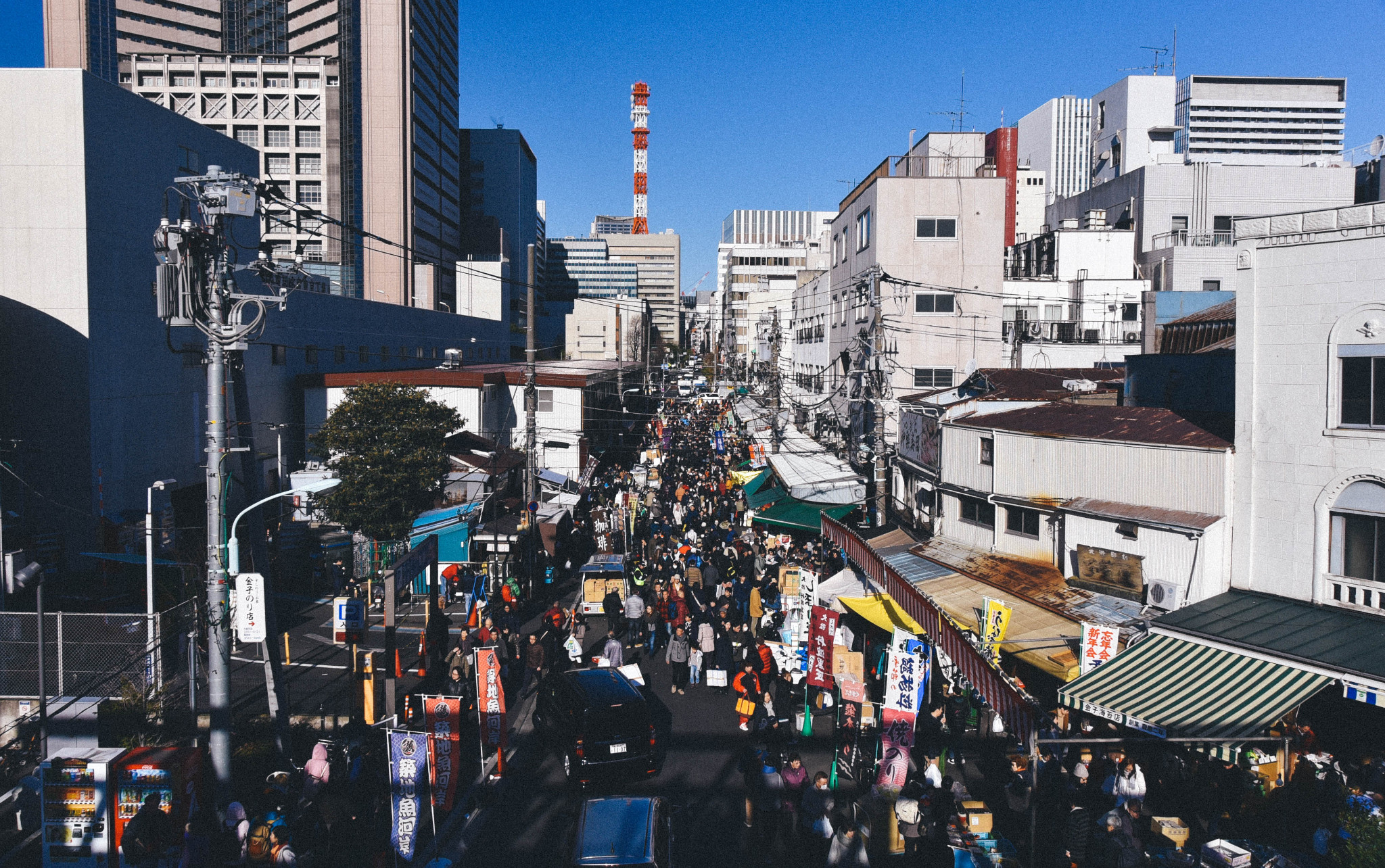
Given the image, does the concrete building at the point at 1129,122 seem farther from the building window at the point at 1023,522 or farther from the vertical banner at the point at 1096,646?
the vertical banner at the point at 1096,646

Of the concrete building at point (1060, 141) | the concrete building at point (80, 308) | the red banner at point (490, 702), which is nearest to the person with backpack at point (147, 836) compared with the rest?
the red banner at point (490, 702)

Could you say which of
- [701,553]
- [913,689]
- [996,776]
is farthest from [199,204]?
[701,553]

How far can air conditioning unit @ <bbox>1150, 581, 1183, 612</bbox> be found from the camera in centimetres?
1285

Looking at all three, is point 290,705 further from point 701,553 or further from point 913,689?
point 701,553

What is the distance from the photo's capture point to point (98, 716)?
41.2 ft

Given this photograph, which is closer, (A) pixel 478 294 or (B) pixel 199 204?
(B) pixel 199 204

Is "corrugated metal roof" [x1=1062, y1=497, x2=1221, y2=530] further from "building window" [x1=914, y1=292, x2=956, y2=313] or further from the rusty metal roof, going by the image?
"building window" [x1=914, y1=292, x2=956, y2=313]

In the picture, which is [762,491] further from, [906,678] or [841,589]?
[906,678]

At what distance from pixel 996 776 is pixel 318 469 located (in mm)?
26014

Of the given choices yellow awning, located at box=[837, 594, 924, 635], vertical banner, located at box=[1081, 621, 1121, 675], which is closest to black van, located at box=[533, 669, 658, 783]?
yellow awning, located at box=[837, 594, 924, 635]

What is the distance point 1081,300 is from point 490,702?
115 feet

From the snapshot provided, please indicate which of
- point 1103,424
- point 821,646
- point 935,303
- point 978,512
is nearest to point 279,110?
point 935,303

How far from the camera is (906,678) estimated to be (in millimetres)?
12477

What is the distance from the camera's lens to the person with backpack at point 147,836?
30.3 ft
